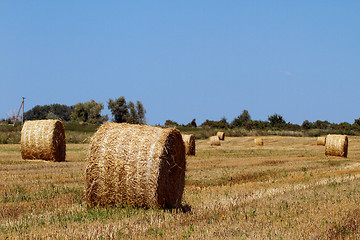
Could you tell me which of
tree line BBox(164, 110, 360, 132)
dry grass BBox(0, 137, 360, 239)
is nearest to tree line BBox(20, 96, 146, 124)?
tree line BBox(164, 110, 360, 132)

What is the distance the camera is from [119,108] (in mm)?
91938

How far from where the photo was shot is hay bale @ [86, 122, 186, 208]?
25.9 feet

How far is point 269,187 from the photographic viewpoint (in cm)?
1111

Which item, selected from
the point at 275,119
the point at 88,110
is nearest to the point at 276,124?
the point at 275,119

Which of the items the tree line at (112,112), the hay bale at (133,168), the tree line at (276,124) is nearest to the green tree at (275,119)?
the tree line at (276,124)

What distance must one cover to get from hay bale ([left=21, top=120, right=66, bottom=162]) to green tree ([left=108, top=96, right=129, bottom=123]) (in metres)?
71.6

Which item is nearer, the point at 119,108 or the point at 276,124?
the point at 276,124

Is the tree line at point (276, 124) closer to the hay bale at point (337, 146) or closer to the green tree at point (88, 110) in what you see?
the green tree at point (88, 110)

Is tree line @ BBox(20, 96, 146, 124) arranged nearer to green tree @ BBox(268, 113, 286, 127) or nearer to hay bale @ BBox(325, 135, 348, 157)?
green tree @ BBox(268, 113, 286, 127)

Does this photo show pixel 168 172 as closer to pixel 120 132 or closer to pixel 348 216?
pixel 120 132

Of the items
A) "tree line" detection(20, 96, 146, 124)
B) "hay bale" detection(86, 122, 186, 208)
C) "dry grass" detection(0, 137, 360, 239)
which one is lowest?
"dry grass" detection(0, 137, 360, 239)

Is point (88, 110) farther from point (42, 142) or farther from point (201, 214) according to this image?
point (201, 214)

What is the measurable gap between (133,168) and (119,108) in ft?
279

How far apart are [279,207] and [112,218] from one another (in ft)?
10.7
